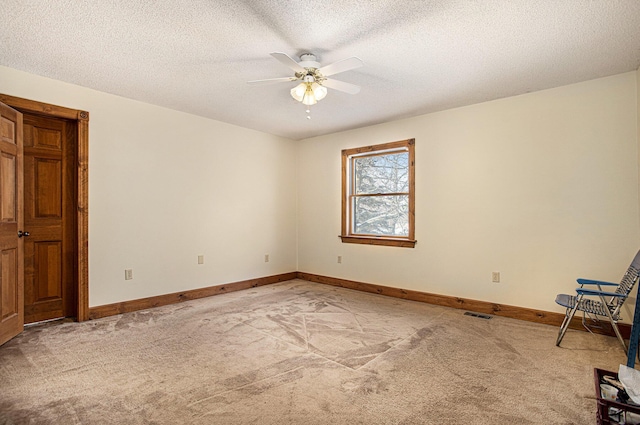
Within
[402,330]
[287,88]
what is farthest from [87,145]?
[402,330]

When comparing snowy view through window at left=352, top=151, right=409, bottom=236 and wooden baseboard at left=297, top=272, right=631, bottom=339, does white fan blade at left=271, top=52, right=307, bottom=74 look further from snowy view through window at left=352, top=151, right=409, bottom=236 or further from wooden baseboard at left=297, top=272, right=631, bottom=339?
wooden baseboard at left=297, top=272, right=631, bottom=339

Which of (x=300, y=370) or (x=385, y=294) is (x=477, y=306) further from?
(x=300, y=370)

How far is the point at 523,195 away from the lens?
12.3 ft

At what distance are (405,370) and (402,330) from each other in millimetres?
874

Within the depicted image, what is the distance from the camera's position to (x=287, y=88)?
3.62 meters

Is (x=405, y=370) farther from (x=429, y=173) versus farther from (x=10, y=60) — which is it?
(x=10, y=60)

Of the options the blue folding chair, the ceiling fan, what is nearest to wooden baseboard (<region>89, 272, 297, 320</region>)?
the ceiling fan

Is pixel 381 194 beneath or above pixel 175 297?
above

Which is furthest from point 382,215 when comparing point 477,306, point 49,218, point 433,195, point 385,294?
point 49,218

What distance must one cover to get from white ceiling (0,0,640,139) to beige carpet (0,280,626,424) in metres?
2.52

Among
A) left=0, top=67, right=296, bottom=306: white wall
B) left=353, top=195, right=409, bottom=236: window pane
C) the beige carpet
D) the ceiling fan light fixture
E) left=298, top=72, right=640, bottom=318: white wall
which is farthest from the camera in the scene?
left=353, top=195, right=409, bottom=236: window pane

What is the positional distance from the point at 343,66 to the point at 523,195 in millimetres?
2584

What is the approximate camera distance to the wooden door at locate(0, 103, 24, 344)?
9.34 ft

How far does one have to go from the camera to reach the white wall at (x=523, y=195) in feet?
10.6
